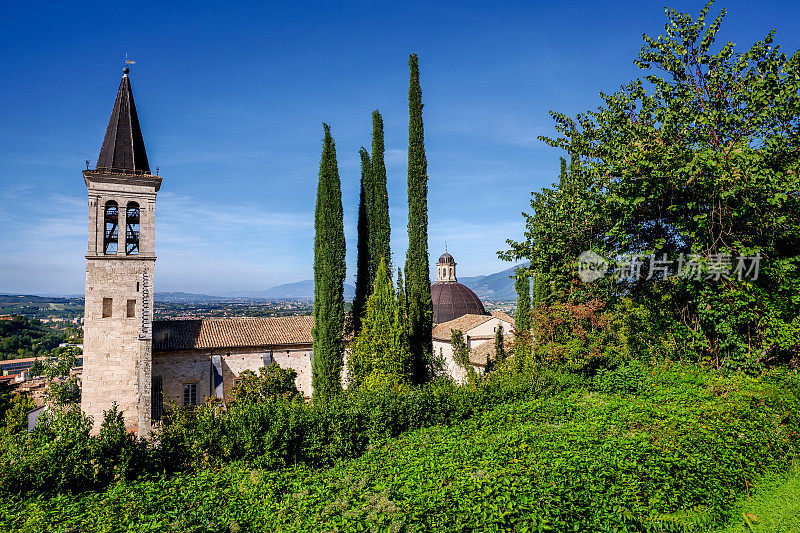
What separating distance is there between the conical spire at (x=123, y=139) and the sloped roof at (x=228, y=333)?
8.10 m

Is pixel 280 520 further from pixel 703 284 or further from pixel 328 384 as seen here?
pixel 328 384

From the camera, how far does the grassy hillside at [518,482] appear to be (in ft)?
14.8

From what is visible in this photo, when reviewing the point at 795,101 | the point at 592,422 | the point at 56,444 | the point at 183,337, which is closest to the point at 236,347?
the point at 183,337

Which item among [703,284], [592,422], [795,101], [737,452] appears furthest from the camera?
[703,284]

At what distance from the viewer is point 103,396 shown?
19.2 metres

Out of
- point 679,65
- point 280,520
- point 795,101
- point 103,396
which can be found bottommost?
point 103,396

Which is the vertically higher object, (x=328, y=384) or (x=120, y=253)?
(x=120, y=253)

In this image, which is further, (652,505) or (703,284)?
(703,284)

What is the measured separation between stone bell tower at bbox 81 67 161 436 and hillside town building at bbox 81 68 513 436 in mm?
37

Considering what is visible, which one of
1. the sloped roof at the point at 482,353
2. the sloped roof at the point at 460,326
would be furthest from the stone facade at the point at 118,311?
the sloped roof at the point at 460,326

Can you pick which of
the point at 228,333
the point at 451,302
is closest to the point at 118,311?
the point at 228,333

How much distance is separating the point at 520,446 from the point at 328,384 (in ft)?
48.5

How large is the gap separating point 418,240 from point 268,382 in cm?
1073

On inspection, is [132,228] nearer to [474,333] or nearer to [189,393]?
[189,393]
